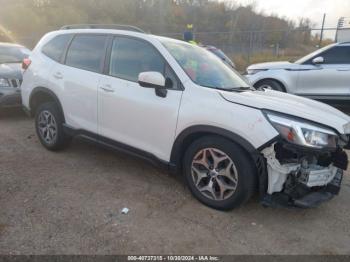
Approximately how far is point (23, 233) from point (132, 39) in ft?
7.77

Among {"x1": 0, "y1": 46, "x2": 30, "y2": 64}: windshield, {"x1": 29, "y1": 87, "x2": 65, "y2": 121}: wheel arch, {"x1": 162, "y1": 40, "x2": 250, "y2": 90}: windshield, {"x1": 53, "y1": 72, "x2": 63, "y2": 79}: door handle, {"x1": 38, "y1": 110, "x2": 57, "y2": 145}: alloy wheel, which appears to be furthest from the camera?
{"x1": 0, "y1": 46, "x2": 30, "y2": 64}: windshield

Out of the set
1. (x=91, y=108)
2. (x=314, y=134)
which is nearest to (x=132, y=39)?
(x=91, y=108)

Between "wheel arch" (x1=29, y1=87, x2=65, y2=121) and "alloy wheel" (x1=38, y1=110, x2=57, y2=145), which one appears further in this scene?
"alloy wheel" (x1=38, y1=110, x2=57, y2=145)

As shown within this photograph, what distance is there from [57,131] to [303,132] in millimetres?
3267

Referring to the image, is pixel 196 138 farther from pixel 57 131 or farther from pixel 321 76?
pixel 321 76

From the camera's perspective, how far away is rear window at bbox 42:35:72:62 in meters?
4.64

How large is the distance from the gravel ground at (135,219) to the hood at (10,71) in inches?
113

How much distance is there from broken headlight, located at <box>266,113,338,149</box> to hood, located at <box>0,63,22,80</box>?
18.1 feet

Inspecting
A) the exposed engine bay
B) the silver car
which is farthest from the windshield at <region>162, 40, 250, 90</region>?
the silver car

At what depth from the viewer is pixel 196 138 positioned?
338 centimetres

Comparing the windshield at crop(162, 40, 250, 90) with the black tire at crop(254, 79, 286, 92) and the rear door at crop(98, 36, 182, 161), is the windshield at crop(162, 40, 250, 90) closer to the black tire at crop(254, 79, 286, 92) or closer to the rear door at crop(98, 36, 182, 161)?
the rear door at crop(98, 36, 182, 161)

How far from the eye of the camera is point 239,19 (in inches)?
1976

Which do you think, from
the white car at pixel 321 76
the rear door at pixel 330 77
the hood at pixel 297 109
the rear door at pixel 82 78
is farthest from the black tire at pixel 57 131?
the rear door at pixel 330 77

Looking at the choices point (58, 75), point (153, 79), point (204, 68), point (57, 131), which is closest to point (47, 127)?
point (57, 131)
